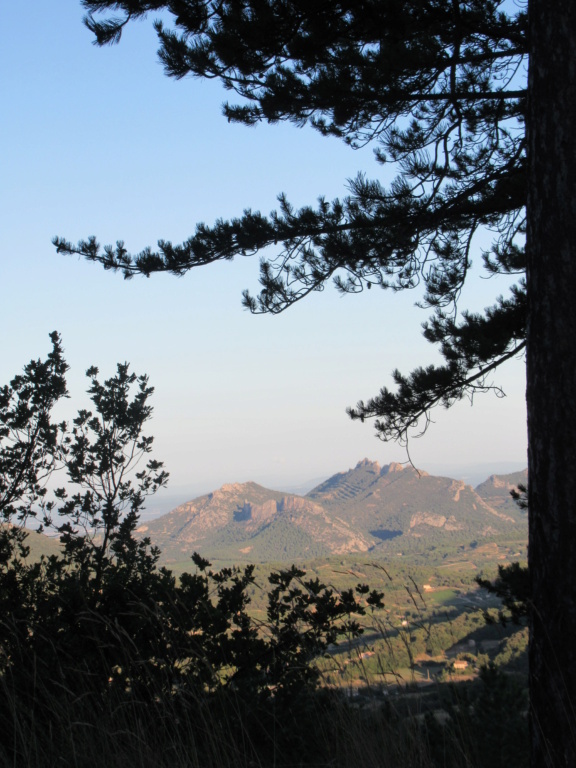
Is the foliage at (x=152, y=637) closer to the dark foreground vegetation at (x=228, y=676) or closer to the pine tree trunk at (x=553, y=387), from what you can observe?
the dark foreground vegetation at (x=228, y=676)

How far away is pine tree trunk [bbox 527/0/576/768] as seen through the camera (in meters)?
2.20

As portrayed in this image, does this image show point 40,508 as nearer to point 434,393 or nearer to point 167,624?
point 167,624

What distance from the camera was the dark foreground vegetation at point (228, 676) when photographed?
8.28ft

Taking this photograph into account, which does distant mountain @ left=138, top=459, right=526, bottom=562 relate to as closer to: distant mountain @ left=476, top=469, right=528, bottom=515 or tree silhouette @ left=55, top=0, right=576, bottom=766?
distant mountain @ left=476, top=469, right=528, bottom=515

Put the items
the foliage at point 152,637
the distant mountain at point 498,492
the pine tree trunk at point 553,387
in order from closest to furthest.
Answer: the pine tree trunk at point 553,387 → the foliage at point 152,637 → the distant mountain at point 498,492

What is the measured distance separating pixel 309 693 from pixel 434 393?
2.96 metres

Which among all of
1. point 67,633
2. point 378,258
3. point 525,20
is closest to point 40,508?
point 67,633

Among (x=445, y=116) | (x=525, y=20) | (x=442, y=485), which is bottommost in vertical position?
(x=442, y=485)

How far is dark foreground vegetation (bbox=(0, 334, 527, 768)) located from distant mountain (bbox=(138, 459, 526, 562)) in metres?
96.6

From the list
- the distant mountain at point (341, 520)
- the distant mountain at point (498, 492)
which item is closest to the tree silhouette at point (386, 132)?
the distant mountain at point (341, 520)

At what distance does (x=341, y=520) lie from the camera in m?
135

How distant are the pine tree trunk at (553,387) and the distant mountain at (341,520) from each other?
321ft

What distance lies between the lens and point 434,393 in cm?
541

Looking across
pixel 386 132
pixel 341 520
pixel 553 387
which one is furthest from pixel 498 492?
pixel 553 387
